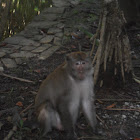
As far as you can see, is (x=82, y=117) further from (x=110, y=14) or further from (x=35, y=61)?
(x=35, y=61)

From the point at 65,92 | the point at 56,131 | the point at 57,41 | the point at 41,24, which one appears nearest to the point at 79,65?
the point at 65,92

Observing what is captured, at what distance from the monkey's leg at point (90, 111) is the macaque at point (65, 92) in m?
0.13

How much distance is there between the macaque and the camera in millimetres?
3213

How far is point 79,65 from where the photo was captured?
125 inches

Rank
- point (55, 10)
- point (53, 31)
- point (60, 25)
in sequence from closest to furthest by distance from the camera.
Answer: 1. point (53, 31)
2. point (60, 25)
3. point (55, 10)

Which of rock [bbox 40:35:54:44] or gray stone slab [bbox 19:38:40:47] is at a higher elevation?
rock [bbox 40:35:54:44]

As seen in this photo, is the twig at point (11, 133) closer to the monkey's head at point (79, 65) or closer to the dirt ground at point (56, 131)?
the dirt ground at point (56, 131)

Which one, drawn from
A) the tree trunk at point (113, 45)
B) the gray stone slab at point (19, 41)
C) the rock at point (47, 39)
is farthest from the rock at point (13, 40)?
the tree trunk at point (113, 45)

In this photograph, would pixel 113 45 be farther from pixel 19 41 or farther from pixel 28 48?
pixel 19 41

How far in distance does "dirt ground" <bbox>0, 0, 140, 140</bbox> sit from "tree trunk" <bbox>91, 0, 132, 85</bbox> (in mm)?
270

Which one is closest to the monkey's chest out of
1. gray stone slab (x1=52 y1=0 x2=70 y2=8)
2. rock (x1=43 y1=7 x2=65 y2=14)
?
rock (x1=43 y1=7 x2=65 y2=14)

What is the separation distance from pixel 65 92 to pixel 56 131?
1.91ft

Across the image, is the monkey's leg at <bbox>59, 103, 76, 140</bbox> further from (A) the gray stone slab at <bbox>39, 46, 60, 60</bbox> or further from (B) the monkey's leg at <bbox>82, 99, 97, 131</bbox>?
(A) the gray stone slab at <bbox>39, 46, 60, 60</bbox>

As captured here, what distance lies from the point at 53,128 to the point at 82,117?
0.52m
